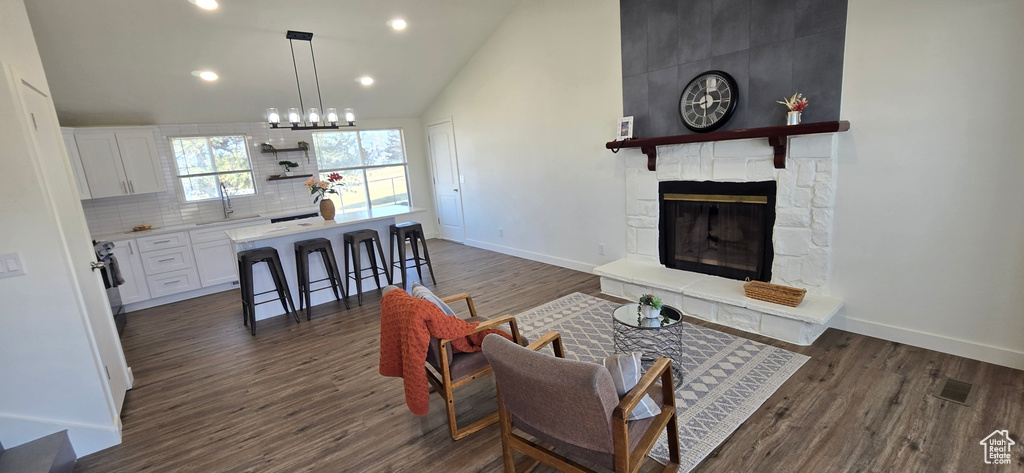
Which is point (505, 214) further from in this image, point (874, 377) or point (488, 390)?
point (874, 377)

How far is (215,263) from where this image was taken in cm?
533

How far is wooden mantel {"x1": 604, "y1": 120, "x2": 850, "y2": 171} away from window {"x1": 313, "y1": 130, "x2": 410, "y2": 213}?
459cm

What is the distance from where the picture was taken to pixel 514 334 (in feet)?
7.58

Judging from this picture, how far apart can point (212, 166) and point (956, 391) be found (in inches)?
296

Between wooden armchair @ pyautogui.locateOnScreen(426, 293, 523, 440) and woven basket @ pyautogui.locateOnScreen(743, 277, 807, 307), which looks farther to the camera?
woven basket @ pyautogui.locateOnScreen(743, 277, 807, 307)

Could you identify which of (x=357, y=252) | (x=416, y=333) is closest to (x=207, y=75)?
(x=357, y=252)

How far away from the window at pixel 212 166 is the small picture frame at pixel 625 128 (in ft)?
16.6

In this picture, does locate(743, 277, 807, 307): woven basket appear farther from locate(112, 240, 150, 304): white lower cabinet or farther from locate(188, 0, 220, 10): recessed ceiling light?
locate(112, 240, 150, 304): white lower cabinet

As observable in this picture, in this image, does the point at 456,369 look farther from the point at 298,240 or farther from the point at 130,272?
the point at 130,272

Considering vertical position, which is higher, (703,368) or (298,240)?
(298,240)

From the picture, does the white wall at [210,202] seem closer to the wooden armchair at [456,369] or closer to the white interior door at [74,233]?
the white interior door at [74,233]

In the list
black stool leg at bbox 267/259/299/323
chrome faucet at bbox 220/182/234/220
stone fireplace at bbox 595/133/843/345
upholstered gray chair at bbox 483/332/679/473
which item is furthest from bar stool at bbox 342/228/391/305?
upholstered gray chair at bbox 483/332/679/473

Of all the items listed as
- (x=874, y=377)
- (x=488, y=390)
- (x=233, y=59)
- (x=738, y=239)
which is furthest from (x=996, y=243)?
(x=233, y=59)

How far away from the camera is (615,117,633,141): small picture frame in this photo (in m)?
4.07
